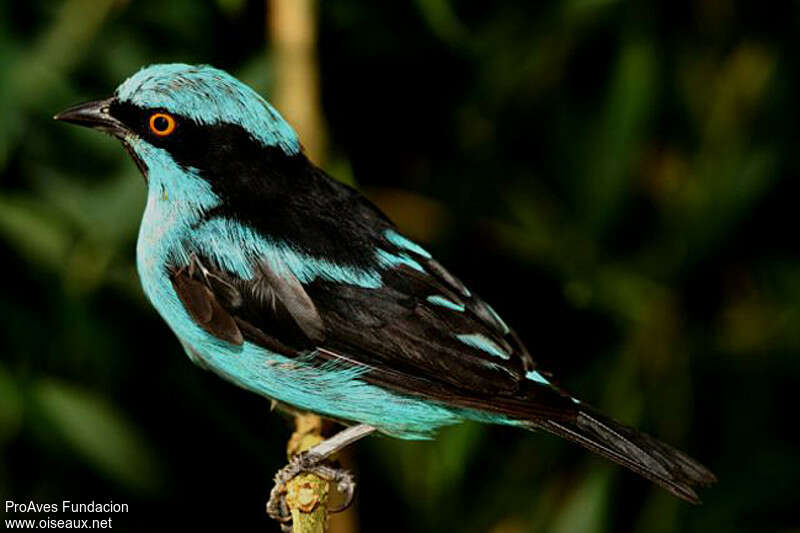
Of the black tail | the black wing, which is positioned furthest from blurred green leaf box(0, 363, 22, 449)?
the black tail

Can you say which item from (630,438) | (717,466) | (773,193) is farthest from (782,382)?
(630,438)

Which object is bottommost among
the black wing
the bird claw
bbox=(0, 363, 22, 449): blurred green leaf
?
the bird claw

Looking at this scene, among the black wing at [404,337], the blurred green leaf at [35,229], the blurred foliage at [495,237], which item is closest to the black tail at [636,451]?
the black wing at [404,337]

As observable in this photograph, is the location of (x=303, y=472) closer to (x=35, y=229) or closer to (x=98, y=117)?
(x=98, y=117)

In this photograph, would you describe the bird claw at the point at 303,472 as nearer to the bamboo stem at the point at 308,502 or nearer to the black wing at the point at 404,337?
the bamboo stem at the point at 308,502

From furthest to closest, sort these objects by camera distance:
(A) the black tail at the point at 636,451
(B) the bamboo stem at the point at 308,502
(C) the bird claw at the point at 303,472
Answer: (C) the bird claw at the point at 303,472, (A) the black tail at the point at 636,451, (B) the bamboo stem at the point at 308,502

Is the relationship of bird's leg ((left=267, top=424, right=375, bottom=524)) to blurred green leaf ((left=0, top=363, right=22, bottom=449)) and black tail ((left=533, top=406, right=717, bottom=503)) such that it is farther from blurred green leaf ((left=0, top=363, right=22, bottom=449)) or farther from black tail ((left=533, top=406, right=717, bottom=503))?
blurred green leaf ((left=0, top=363, right=22, bottom=449))

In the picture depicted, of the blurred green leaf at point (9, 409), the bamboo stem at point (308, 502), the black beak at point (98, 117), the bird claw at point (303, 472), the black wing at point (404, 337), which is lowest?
the bamboo stem at point (308, 502)

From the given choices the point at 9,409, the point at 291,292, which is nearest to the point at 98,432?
the point at 9,409
